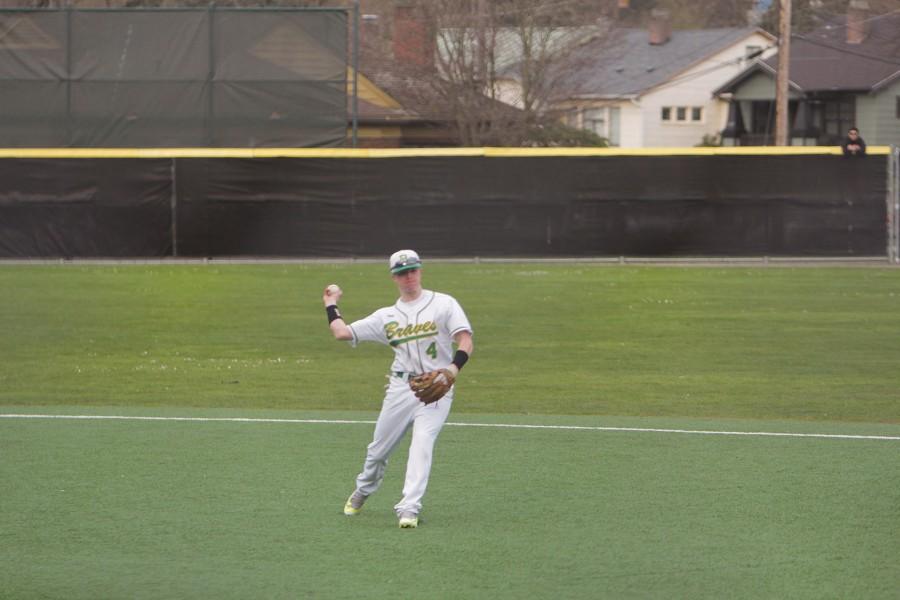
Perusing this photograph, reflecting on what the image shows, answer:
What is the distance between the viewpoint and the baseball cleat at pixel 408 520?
29.9ft

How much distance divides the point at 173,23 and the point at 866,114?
3446 cm

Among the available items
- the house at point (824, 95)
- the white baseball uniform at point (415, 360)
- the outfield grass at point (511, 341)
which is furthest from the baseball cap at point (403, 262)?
the house at point (824, 95)

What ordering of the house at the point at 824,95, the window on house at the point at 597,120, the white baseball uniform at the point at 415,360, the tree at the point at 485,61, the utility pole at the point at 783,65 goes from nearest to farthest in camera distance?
the white baseball uniform at the point at 415,360, the utility pole at the point at 783,65, the tree at the point at 485,61, the house at the point at 824,95, the window on house at the point at 597,120

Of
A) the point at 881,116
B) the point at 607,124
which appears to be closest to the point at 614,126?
the point at 607,124

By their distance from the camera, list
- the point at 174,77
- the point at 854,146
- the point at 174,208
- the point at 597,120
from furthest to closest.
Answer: the point at 597,120 → the point at 174,77 → the point at 174,208 → the point at 854,146

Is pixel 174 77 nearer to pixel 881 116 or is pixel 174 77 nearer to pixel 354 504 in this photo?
pixel 354 504

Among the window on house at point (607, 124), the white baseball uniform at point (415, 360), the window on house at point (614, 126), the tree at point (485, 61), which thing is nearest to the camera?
the white baseball uniform at point (415, 360)

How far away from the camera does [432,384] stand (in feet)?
29.2

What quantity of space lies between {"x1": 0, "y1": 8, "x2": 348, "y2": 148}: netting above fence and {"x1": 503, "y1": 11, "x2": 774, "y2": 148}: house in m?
37.3

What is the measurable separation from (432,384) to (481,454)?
10.8 ft

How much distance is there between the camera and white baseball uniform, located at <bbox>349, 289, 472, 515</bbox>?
9.05 m

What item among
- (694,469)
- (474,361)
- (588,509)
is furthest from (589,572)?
(474,361)

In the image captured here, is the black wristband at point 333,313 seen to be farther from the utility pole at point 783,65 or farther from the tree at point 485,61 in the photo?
the tree at point 485,61

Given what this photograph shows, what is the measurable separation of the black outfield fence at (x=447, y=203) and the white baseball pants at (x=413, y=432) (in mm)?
22094
